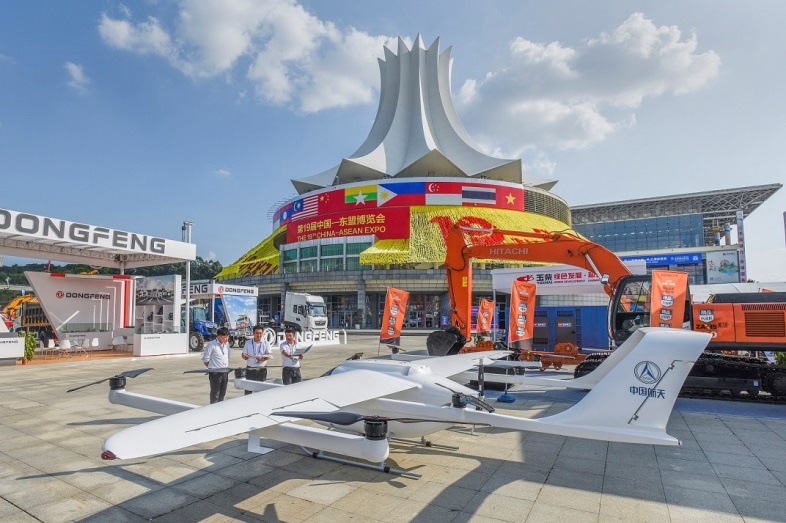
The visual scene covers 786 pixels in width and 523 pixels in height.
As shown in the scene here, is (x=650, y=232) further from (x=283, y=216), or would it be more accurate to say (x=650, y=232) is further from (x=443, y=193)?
(x=283, y=216)

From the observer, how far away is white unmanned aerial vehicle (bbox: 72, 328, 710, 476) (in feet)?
14.0

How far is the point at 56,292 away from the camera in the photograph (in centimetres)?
2311

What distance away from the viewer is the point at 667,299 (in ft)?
40.7

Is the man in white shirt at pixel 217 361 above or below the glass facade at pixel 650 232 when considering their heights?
below

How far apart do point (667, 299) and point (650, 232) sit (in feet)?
286

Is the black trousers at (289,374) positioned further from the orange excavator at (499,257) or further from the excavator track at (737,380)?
the excavator track at (737,380)

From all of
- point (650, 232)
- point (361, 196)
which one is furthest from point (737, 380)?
point (650, 232)

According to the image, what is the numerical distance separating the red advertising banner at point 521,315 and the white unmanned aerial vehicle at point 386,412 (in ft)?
31.9

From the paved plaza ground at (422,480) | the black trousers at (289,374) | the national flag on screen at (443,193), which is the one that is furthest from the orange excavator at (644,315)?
the national flag on screen at (443,193)

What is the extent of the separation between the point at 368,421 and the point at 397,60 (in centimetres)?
7476

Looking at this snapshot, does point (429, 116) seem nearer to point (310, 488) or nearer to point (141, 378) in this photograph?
point (141, 378)

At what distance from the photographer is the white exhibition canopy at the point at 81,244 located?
60.2 ft

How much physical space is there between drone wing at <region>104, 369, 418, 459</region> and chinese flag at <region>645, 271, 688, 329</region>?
8661 millimetres

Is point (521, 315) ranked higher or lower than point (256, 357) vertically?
higher
